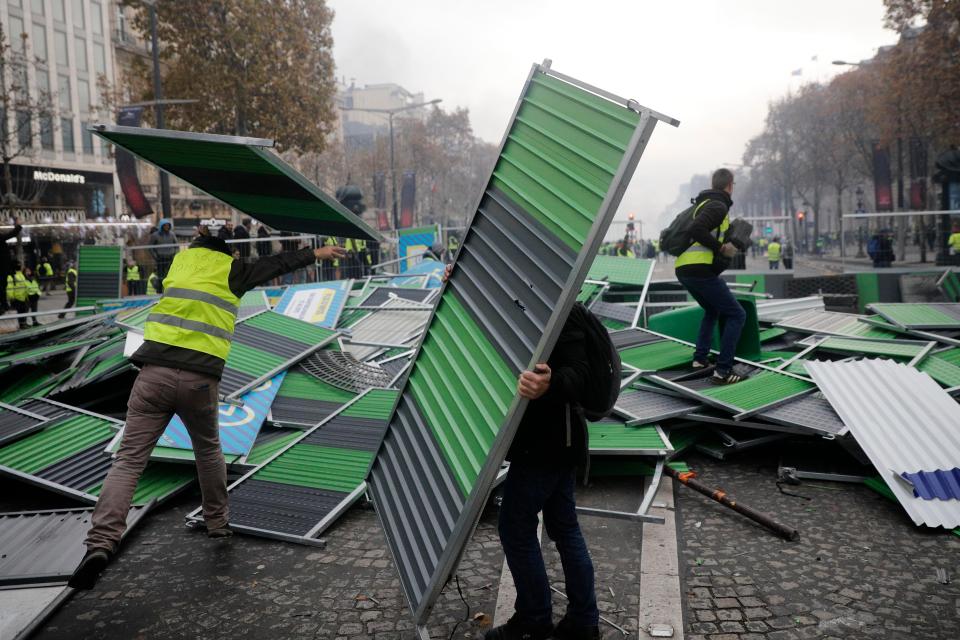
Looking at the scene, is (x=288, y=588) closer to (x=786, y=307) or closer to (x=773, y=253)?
(x=786, y=307)

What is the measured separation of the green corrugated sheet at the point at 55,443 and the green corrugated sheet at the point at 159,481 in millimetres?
608

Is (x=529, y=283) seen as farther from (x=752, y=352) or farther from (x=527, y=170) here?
(x=752, y=352)

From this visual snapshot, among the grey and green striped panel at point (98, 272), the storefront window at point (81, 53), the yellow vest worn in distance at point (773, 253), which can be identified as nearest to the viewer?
the grey and green striped panel at point (98, 272)

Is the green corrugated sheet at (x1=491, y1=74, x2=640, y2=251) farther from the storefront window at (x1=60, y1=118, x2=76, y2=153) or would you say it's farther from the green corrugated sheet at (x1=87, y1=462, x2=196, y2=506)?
the storefront window at (x1=60, y1=118, x2=76, y2=153)

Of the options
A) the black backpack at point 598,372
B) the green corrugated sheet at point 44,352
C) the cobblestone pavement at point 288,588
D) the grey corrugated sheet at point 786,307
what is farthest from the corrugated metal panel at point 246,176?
the grey corrugated sheet at point 786,307

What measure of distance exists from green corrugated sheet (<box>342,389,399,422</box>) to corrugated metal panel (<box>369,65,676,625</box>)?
2056 millimetres

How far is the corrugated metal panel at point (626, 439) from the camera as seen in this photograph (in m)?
5.40

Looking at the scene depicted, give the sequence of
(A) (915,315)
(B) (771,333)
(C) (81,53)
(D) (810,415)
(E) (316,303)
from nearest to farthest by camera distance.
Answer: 1. (D) (810,415)
2. (A) (915,315)
3. (B) (771,333)
4. (E) (316,303)
5. (C) (81,53)

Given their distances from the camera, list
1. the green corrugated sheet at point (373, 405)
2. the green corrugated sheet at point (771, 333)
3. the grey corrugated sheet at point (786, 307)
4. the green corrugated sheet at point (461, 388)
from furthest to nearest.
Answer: the grey corrugated sheet at point (786, 307) → the green corrugated sheet at point (771, 333) → the green corrugated sheet at point (373, 405) → the green corrugated sheet at point (461, 388)

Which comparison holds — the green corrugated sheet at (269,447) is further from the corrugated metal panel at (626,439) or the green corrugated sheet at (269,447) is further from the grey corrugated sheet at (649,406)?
the grey corrugated sheet at (649,406)

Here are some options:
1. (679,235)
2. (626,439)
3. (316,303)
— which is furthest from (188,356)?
(316,303)

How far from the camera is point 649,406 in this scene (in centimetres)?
617

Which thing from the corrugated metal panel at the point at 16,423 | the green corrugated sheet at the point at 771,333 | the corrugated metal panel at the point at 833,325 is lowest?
the corrugated metal panel at the point at 16,423

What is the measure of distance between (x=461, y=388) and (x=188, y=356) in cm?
181
